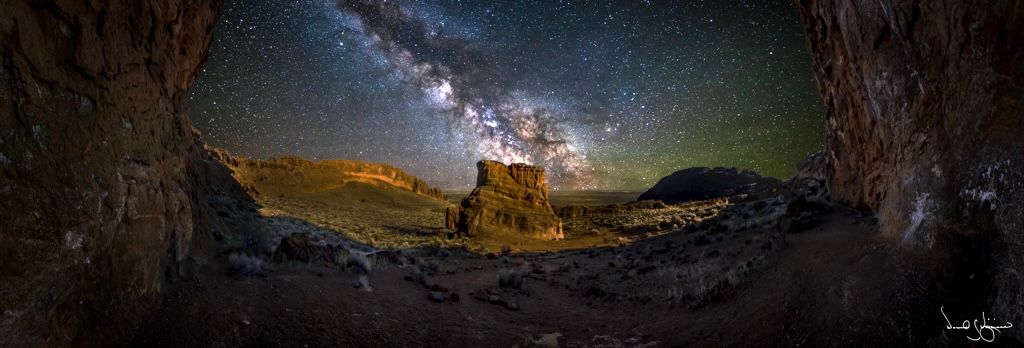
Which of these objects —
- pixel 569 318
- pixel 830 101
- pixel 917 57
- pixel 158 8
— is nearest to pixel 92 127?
pixel 158 8

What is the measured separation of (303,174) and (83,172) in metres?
65.3

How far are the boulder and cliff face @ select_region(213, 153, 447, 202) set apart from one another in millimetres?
46839

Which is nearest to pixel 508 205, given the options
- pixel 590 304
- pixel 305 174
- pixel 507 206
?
pixel 507 206

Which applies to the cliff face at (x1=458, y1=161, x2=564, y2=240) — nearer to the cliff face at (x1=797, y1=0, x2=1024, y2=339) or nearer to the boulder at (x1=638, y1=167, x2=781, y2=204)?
the cliff face at (x1=797, y1=0, x2=1024, y2=339)

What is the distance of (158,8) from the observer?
5.42m

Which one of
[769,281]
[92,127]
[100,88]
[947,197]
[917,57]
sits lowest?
[769,281]

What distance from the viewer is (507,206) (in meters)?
30.2

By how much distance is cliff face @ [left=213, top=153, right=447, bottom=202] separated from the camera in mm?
54656

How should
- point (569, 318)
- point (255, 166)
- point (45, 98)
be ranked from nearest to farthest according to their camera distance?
point (45, 98) → point (569, 318) → point (255, 166)

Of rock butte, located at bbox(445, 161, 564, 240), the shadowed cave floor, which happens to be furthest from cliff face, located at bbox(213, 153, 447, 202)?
the shadowed cave floor

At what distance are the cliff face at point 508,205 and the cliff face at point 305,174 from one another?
32.6 meters

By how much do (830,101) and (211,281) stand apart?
557 inches

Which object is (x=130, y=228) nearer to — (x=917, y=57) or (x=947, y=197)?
(x=947, y=197)

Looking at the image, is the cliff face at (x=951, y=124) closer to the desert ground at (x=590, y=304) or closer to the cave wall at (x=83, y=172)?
the desert ground at (x=590, y=304)
